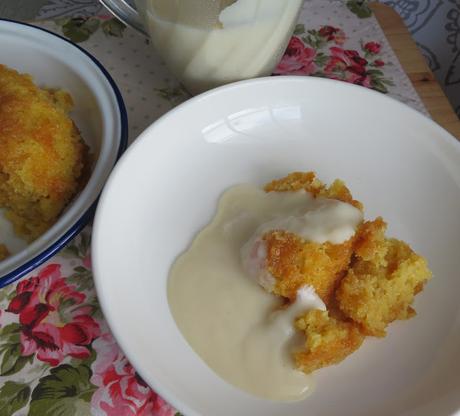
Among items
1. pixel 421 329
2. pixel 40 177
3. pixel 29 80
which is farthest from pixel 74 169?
pixel 421 329

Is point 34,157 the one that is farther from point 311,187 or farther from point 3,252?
point 311,187

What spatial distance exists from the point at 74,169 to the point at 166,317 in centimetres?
31

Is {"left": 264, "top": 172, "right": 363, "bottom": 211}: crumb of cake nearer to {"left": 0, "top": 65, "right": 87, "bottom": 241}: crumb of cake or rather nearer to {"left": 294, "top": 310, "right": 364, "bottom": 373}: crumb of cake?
{"left": 294, "top": 310, "right": 364, "bottom": 373}: crumb of cake

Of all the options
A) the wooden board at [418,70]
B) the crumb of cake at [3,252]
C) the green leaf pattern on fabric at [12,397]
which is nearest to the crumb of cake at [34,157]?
the crumb of cake at [3,252]

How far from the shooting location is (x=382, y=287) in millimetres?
688

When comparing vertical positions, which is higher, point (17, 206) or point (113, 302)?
point (113, 302)

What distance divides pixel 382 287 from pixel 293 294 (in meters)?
0.11

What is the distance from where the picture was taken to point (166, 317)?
699 mm

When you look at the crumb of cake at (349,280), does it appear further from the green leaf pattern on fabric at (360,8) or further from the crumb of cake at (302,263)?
the green leaf pattern on fabric at (360,8)

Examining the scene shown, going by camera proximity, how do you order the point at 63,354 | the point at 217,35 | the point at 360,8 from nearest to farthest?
1. the point at 63,354
2. the point at 217,35
3. the point at 360,8

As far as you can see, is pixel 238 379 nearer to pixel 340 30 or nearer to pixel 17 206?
pixel 17 206

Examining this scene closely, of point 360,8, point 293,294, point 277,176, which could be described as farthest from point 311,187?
point 360,8

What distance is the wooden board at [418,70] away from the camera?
3.43 ft

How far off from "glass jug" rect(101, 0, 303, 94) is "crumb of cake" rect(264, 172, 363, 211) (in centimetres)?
21
